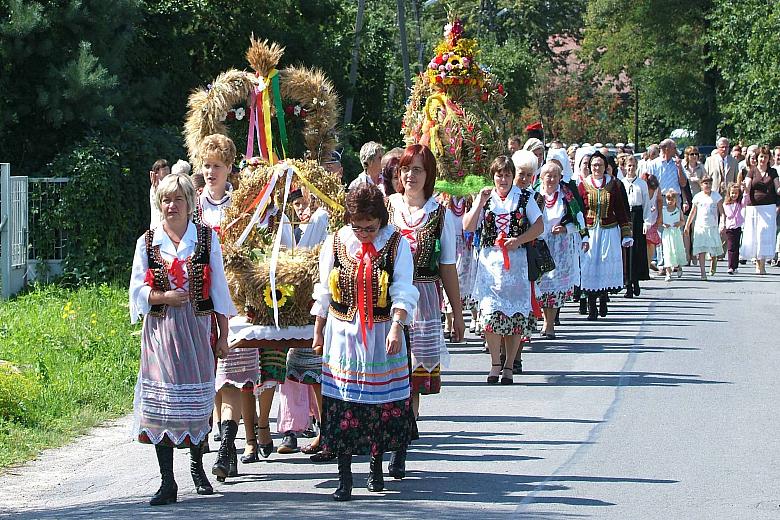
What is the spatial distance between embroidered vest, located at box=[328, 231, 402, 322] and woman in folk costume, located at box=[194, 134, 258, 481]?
95 cm

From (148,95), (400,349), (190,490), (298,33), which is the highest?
(298,33)

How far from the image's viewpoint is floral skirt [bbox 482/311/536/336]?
12297mm

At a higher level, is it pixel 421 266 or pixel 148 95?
pixel 148 95

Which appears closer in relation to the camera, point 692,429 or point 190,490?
point 190,490

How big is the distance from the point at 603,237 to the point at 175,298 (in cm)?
1065

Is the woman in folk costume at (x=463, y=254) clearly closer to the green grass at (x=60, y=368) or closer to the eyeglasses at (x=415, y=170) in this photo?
the green grass at (x=60, y=368)

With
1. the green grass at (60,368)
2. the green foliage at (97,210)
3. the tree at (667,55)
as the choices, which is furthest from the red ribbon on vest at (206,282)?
the tree at (667,55)

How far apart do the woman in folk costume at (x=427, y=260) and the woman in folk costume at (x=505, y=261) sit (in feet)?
8.62

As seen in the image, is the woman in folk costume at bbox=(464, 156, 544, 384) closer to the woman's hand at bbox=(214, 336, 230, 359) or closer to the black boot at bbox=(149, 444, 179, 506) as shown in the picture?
the woman's hand at bbox=(214, 336, 230, 359)

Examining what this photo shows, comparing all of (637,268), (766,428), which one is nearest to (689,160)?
(637,268)

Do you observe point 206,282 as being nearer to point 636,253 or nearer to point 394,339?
point 394,339

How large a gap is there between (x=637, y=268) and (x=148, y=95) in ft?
29.1

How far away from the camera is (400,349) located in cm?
800

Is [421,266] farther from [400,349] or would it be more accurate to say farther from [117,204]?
[117,204]
